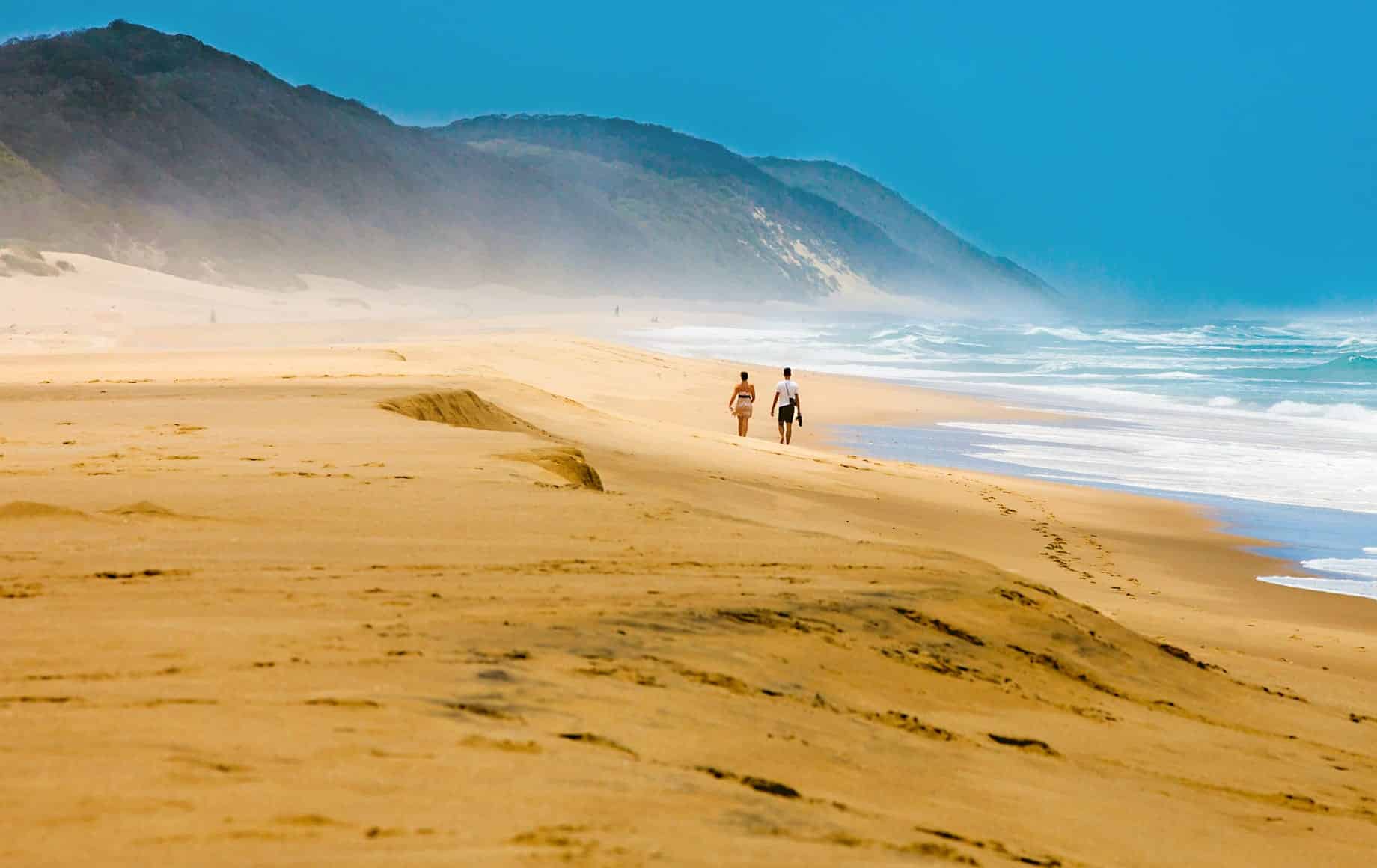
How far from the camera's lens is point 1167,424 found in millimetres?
24781

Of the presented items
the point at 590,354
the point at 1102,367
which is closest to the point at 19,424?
the point at 590,354

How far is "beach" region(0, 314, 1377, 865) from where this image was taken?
2367mm

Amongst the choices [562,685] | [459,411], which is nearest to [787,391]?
[459,411]

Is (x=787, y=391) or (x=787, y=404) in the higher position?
(x=787, y=391)

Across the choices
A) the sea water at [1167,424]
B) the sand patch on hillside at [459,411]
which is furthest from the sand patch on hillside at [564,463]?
the sea water at [1167,424]

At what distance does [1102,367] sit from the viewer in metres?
44.2

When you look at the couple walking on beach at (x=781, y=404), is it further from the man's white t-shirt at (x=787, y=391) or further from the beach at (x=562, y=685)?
the beach at (x=562, y=685)

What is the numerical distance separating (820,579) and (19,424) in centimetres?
606

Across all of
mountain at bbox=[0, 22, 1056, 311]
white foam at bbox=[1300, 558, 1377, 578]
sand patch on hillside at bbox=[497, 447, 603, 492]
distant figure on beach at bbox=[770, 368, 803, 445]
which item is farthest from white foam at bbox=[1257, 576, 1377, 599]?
mountain at bbox=[0, 22, 1056, 311]

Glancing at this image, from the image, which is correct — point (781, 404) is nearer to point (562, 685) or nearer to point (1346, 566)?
point (1346, 566)

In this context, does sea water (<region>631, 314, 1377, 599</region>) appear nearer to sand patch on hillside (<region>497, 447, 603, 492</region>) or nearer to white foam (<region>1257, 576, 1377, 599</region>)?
white foam (<region>1257, 576, 1377, 599</region>)

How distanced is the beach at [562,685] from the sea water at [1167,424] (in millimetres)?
5827

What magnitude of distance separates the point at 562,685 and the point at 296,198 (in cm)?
10855

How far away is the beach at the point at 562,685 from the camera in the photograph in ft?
7.77
